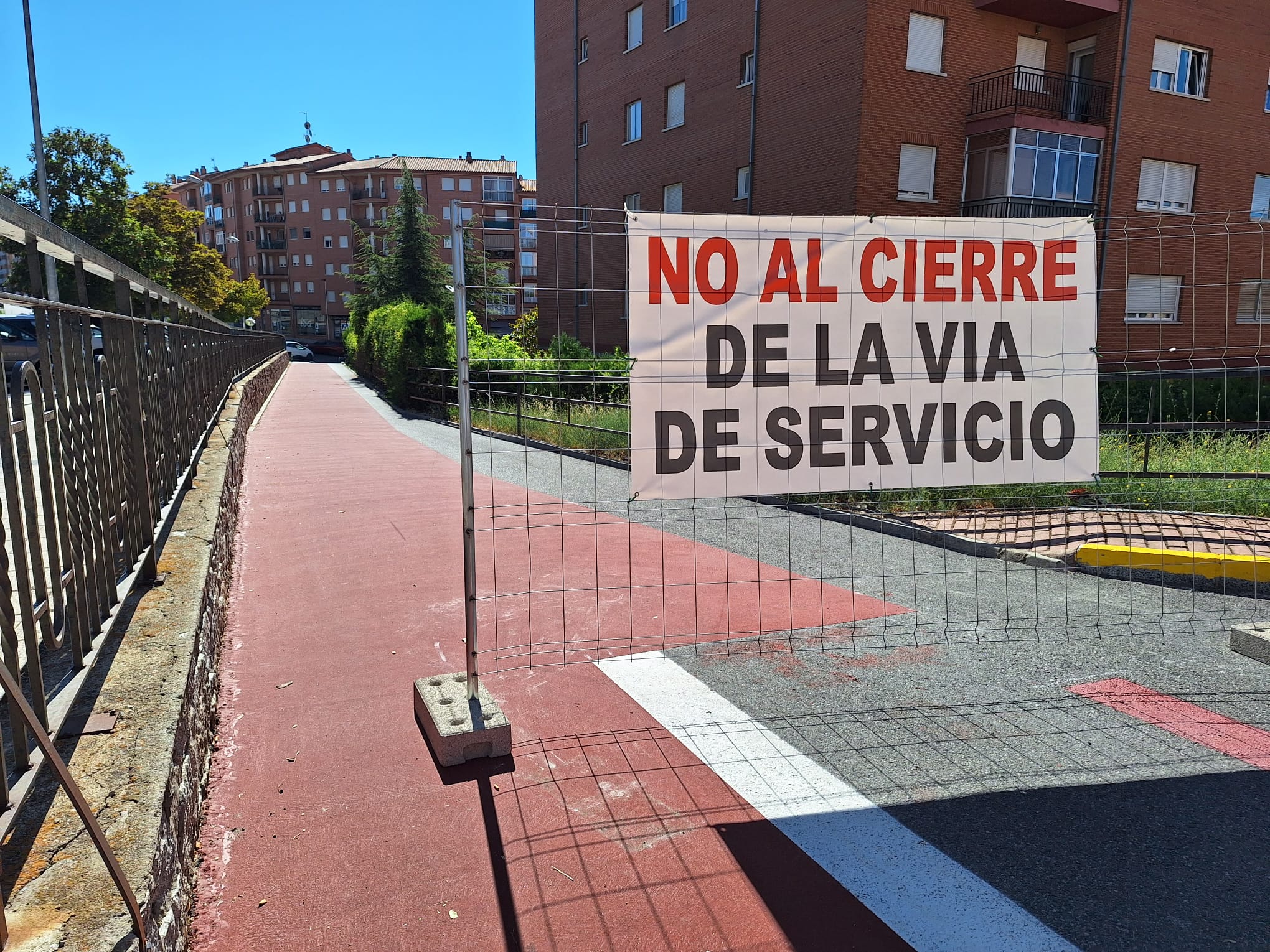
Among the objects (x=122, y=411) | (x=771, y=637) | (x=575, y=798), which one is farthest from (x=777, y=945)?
(x=122, y=411)

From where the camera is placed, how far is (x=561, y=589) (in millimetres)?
6637

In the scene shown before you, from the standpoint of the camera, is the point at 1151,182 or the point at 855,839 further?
the point at 1151,182

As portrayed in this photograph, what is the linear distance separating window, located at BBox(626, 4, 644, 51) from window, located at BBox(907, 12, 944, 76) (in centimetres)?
1057

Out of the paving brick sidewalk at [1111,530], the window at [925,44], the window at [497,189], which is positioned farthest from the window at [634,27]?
the window at [497,189]

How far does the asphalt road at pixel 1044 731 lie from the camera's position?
3.05 meters

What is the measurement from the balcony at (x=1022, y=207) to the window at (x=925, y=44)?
3434 millimetres

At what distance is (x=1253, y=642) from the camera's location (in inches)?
206

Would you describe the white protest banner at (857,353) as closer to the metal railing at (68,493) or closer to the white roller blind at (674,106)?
the metal railing at (68,493)

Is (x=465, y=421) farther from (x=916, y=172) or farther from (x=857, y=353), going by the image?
(x=916, y=172)

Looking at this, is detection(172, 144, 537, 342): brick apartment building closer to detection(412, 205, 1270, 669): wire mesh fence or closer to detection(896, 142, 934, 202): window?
detection(896, 142, 934, 202): window

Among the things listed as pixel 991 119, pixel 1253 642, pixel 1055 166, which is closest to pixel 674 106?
pixel 991 119

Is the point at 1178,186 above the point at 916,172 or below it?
above

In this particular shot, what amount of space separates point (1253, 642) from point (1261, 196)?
28.2m

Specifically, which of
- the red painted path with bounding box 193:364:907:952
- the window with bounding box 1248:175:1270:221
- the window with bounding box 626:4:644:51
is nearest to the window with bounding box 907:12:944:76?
the window with bounding box 626:4:644:51
